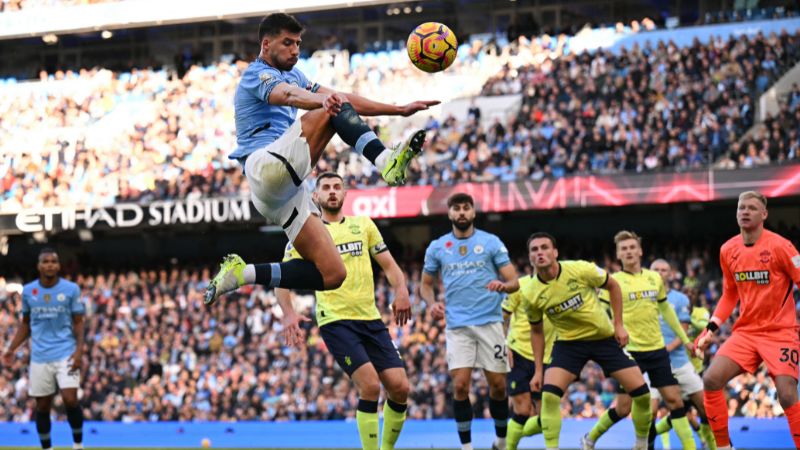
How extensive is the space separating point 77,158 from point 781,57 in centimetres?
1840

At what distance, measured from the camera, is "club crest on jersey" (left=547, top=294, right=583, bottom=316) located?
437 inches

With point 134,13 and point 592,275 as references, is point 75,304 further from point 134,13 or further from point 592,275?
point 134,13

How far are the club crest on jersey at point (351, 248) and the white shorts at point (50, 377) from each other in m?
4.57

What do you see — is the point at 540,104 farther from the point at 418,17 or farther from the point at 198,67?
the point at 198,67

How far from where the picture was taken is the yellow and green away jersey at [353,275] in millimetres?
10445

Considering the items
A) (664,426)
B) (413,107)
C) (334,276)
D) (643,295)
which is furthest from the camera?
(664,426)

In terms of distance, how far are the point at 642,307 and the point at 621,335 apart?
2.08 m

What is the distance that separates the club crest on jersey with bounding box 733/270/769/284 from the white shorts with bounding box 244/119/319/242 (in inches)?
166

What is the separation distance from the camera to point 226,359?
83.6ft

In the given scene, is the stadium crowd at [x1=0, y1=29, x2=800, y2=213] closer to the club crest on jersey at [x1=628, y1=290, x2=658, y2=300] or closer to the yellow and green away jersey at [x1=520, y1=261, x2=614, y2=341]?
the club crest on jersey at [x1=628, y1=290, x2=658, y2=300]

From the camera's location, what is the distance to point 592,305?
11250mm

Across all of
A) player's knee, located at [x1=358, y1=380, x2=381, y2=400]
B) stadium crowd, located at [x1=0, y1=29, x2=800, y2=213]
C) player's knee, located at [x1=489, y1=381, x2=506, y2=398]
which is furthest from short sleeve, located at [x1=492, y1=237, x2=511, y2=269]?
stadium crowd, located at [x1=0, y1=29, x2=800, y2=213]

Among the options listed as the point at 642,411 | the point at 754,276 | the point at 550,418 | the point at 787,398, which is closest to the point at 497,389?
the point at 550,418

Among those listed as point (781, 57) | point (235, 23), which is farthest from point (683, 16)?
point (235, 23)
